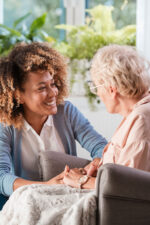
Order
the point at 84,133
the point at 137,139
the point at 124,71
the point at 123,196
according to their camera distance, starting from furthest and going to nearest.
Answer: the point at 84,133, the point at 124,71, the point at 137,139, the point at 123,196

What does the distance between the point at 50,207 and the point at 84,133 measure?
2.84ft

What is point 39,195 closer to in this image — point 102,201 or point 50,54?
point 102,201

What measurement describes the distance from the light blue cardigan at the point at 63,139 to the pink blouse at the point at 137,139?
2.05ft

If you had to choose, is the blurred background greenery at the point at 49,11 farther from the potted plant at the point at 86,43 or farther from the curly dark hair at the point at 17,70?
the curly dark hair at the point at 17,70

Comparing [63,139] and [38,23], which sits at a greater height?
[38,23]

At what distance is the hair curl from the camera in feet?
5.96

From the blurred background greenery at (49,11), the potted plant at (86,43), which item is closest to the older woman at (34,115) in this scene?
the potted plant at (86,43)

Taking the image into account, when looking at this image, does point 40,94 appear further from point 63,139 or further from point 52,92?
point 63,139

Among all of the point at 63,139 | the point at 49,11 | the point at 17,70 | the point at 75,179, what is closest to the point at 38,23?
the point at 49,11

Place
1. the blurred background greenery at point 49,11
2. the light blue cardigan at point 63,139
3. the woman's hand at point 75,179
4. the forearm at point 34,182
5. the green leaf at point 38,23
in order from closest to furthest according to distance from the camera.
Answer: the woman's hand at point 75,179
the forearm at point 34,182
the light blue cardigan at point 63,139
the green leaf at point 38,23
the blurred background greenery at point 49,11

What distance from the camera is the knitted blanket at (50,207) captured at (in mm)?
1585

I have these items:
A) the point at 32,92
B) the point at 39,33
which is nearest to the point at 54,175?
the point at 32,92

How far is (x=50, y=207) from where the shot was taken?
5.46ft

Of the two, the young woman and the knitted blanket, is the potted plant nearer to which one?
the young woman
